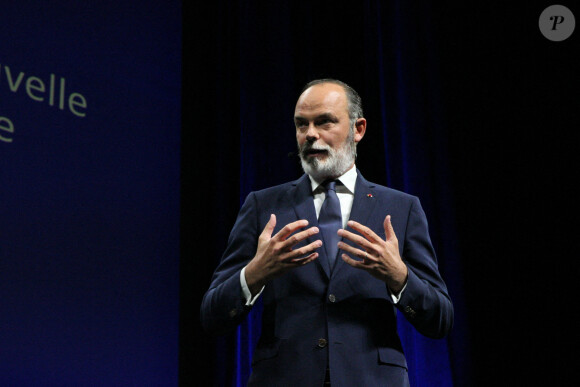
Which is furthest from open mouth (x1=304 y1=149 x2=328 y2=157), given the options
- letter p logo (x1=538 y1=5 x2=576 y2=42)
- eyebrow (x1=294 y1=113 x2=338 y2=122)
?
letter p logo (x1=538 y1=5 x2=576 y2=42)

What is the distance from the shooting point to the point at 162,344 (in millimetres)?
2812

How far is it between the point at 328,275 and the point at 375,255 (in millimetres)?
217

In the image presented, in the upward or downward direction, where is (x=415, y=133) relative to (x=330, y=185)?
upward

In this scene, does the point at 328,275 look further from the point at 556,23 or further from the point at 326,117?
the point at 556,23

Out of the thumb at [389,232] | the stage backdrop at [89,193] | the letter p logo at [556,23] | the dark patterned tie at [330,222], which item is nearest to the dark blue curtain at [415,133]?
the letter p logo at [556,23]

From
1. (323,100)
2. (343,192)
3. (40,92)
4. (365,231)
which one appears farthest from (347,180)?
(40,92)

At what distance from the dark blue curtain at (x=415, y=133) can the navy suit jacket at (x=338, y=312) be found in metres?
1.32

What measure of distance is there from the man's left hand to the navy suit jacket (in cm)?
6

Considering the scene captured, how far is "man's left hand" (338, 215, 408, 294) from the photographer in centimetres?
151

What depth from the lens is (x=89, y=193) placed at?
8.80 ft

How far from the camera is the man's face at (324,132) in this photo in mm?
1906

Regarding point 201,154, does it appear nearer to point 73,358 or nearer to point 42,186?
point 42,186

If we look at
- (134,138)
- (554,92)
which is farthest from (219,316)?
(554,92)

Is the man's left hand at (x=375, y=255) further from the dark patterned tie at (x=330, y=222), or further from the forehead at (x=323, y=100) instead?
the forehead at (x=323, y=100)
